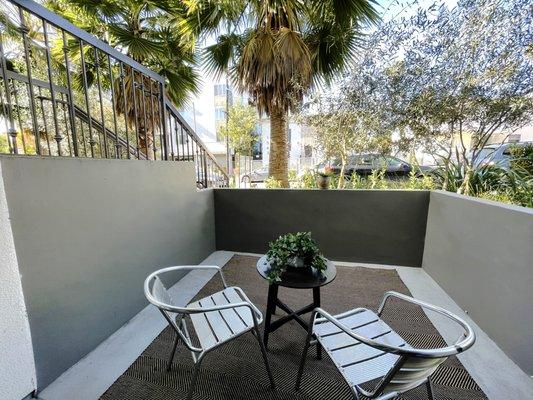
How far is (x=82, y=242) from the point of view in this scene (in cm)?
163

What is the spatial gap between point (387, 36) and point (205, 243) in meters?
3.43

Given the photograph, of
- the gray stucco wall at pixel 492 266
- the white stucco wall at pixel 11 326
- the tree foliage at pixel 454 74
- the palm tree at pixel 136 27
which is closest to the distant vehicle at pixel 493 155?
the tree foliage at pixel 454 74

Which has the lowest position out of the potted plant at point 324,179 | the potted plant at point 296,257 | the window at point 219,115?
the potted plant at point 296,257

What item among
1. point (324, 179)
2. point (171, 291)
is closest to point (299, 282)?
point (171, 291)

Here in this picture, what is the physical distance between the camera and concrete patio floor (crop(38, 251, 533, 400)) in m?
1.41

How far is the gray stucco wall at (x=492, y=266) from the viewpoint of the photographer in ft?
5.02

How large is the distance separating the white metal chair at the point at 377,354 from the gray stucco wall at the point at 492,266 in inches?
33.4

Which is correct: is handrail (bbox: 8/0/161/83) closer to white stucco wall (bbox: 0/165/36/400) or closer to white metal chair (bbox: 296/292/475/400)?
white stucco wall (bbox: 0/165/36/400)

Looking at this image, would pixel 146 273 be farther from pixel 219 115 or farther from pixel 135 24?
pixel 219 115

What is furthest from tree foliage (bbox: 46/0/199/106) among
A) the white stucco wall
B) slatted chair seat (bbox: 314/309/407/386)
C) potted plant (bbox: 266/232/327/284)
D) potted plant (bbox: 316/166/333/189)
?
slatted chair seat (bbox: 314/309/407/386)

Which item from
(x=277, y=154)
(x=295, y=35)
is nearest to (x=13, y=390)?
(x=277, y=154)

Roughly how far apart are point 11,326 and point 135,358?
28.2 inches

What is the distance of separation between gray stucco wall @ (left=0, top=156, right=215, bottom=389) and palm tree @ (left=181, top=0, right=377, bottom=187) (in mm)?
2044

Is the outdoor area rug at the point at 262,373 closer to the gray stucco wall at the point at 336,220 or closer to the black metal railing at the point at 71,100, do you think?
the gray stucco wall at the point at 336,220
